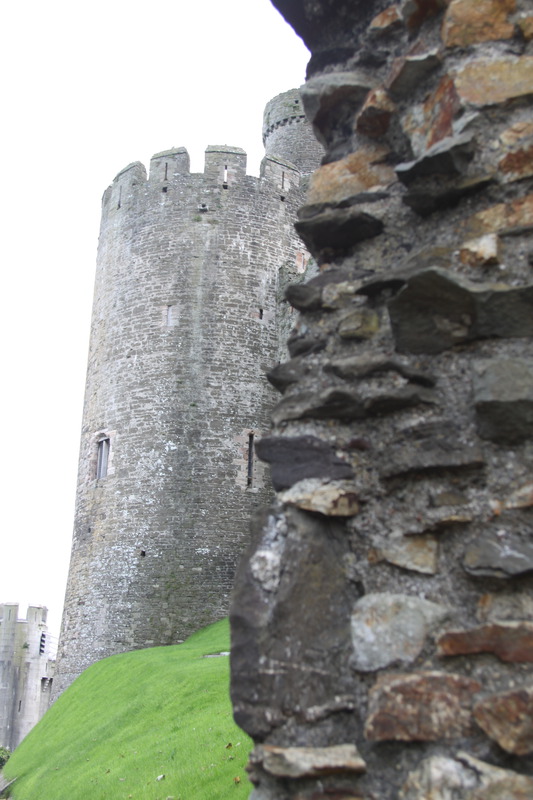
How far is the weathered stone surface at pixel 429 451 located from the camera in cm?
240

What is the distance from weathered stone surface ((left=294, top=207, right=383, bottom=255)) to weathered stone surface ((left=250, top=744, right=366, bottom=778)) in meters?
1.75

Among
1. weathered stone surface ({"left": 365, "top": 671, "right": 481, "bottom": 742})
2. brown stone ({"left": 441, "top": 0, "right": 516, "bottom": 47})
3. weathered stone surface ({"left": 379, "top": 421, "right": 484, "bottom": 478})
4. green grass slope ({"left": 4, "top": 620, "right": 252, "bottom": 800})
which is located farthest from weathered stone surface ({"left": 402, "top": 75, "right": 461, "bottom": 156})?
green grass slope ({"left": 4, "top": 620, "right": 252, "bottom": 800})

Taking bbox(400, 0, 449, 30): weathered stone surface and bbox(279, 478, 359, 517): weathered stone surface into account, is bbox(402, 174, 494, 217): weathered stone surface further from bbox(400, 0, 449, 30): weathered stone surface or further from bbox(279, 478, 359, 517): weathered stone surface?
bbox(279, 478, 359, 517): weathered stone surface

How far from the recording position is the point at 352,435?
2656 millimetres

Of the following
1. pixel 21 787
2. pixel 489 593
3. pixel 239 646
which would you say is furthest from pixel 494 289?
pixel 21 787

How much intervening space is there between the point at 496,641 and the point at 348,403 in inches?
34.7

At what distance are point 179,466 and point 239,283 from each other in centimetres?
431

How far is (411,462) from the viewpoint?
2.48m

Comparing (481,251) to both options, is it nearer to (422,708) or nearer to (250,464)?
(422,708)

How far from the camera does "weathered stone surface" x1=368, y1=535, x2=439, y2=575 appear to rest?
238 centimetres

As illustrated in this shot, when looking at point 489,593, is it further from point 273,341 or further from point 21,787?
point 273,341

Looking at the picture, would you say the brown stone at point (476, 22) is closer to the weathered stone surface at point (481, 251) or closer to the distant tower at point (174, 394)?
the weathered stone surface at point (481, 251)

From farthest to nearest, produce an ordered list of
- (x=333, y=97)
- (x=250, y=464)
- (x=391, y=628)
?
(x=250, y=464)
(x=333, y=97)
(x=391, y=628)

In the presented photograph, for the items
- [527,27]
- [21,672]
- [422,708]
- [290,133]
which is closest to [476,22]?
[527,27]
